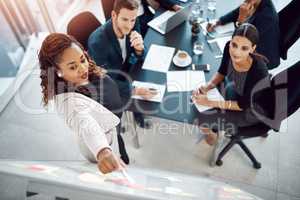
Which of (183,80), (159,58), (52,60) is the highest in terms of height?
(52,60)

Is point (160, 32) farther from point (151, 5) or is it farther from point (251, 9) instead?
point (251, 9)

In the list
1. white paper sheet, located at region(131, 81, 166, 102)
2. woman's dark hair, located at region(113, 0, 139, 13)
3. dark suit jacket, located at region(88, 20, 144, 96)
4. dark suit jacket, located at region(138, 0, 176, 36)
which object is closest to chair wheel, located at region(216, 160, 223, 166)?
white paper sheet, located at region(131, 81, 166, 102)

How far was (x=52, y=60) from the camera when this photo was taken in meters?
1.52

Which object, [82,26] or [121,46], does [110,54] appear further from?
[82,26]

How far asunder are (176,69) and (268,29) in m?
0.79

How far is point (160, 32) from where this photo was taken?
2.37 metres

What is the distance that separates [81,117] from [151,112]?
617mm

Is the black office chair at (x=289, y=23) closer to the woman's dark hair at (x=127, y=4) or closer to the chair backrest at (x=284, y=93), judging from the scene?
the chair backrest at (x=284, y=93)

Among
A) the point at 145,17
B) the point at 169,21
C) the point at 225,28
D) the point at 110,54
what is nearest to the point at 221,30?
the point at 225,28

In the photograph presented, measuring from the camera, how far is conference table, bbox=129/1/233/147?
1951mm

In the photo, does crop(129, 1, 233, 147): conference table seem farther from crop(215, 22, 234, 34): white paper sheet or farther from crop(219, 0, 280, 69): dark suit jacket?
crop(219, 0, 280, 69): dark suit jacket

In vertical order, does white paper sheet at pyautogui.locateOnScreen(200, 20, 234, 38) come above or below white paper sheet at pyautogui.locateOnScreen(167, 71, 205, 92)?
above

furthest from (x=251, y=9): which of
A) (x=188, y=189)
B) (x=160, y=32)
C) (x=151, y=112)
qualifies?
(x=188, y=189)

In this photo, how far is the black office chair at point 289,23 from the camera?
228 centimetres
